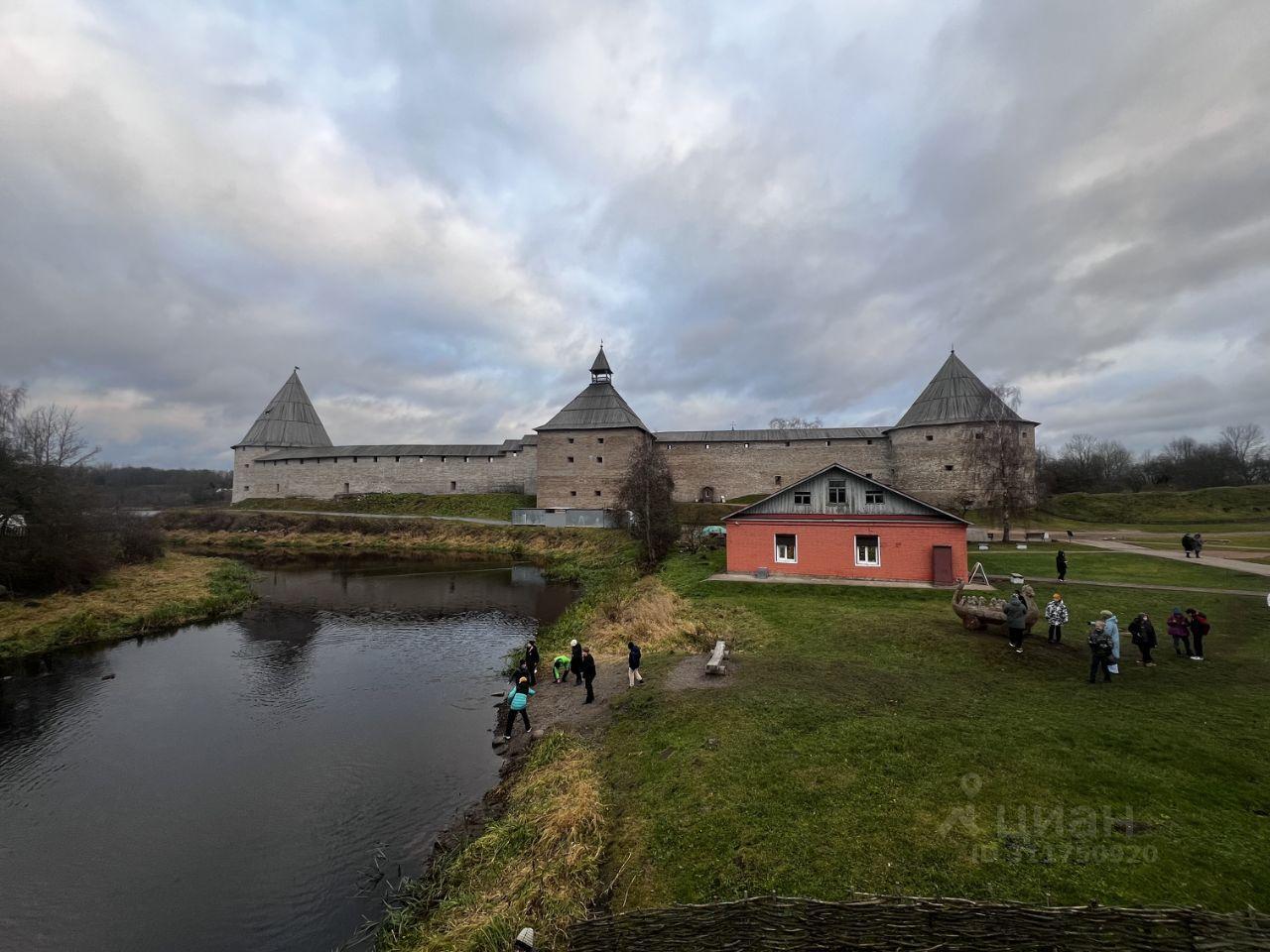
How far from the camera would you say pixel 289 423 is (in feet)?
163

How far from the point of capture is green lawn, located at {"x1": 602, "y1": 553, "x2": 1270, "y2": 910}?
13.5ft

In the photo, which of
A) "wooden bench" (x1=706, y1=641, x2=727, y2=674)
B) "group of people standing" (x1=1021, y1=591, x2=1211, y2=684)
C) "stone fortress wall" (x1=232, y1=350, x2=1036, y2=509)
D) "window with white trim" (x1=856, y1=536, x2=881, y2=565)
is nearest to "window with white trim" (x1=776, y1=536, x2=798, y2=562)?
"window with white trim" (x1=856, y1=536, x2=881, y2=565)

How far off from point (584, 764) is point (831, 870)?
3.70 meters

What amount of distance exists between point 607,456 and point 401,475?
20.9m

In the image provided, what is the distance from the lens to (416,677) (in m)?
12.4

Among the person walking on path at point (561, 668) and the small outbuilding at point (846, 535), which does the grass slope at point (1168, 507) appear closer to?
the small outbuilding at point (846, 535)

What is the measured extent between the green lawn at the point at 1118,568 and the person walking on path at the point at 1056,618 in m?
7.00

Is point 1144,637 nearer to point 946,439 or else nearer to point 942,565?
point 942,565

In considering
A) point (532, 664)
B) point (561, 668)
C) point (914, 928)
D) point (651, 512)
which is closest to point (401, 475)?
point (651, 512)

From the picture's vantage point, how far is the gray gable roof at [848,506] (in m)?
15.7

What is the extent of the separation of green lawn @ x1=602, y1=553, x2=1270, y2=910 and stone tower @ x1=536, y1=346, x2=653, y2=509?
28.5m

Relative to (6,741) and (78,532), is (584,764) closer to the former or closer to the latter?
(6,741)

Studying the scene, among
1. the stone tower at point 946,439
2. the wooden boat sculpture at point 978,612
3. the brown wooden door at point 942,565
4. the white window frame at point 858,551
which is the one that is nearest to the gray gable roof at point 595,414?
the stone tower at point 946,439

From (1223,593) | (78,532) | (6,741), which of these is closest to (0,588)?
(78,532)
